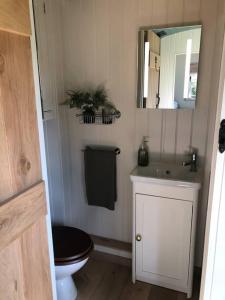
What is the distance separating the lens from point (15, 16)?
882mm

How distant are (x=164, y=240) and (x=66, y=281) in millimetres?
769

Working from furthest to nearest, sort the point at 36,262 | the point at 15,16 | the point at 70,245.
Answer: the point at 70,245, the point at 36,262, the point at 15,16

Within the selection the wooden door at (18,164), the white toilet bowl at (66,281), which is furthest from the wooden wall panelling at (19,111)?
the white toilet bowl at (66,281)

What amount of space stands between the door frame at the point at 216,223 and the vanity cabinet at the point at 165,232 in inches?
20.9

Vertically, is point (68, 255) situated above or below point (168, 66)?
below

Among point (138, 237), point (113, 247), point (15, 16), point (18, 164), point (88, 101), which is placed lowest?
point (113, 247)

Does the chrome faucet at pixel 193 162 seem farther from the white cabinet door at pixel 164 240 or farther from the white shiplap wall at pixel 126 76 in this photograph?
the white cabinet door at pixel 164 240

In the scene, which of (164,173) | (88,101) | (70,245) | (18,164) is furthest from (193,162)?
(18,164)

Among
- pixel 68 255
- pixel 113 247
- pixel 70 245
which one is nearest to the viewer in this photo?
pixel 68 255

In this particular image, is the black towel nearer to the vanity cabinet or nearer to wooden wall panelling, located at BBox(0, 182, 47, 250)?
the vanity cabinet

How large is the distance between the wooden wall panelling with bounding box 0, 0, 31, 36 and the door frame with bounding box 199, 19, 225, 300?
77cm

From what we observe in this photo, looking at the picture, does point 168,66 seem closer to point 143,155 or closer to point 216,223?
point 143,155

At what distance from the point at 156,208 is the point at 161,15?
1362mm

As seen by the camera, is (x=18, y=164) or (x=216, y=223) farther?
(x=216, y=223)
